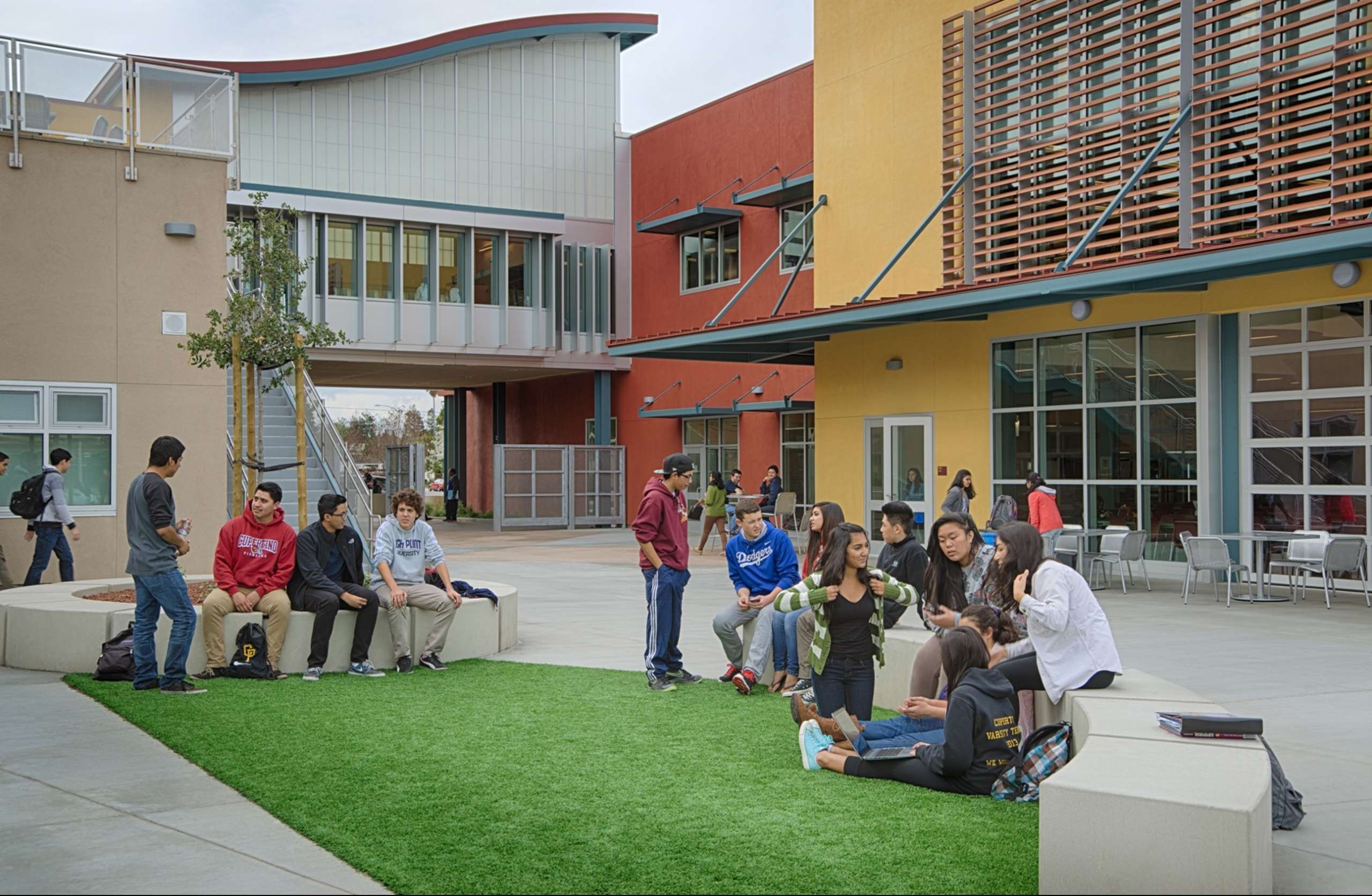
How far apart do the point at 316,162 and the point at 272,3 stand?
12.7 feet

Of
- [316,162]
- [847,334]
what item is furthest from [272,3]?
[847,334]

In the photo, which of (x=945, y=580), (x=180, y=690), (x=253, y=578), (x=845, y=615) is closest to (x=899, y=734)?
(x=845, y=615)

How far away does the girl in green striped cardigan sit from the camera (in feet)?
23.5

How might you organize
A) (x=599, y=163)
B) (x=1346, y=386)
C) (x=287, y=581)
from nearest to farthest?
(x=287, y=581) → (x=1346, y=386) → (x=599, y=163)

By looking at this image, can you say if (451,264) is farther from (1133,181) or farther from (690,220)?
(1133,181)

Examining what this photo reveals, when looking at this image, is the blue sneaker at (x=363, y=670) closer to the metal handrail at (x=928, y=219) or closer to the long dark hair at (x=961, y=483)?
the long dark hair at (x=961, y=483)

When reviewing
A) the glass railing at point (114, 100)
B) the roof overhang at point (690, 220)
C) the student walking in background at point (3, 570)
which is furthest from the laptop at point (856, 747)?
the roof overhang at point (690, 220)

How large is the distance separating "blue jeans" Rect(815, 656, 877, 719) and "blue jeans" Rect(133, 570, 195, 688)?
178 inches

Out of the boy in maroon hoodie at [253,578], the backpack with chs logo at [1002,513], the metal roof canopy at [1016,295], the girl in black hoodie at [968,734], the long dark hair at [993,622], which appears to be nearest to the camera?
the girl in black hoodie at [968,734]

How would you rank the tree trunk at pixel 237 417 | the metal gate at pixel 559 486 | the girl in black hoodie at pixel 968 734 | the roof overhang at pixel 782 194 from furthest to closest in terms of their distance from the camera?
the metal gate at pixel 559 486, the roof overhang at pixel 782 194, the tree trunk at pixel 237 417, the girl in black hoodie at pixel 968 734

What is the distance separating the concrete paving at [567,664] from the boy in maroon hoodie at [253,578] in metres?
1.03

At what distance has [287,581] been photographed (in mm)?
10023

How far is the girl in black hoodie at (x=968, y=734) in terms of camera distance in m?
6.18

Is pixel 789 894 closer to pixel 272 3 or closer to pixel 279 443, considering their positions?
pixel 279 443
